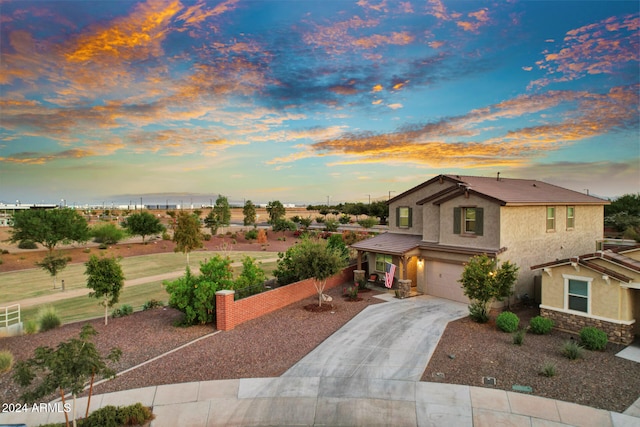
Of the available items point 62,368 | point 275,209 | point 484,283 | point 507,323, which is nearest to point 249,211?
point 275,209

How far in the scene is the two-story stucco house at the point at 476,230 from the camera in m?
18.7

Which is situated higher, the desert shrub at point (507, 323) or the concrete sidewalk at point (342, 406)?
the desert shrub at point (507, 323)

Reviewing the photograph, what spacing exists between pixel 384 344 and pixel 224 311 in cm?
658

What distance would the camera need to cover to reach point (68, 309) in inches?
808

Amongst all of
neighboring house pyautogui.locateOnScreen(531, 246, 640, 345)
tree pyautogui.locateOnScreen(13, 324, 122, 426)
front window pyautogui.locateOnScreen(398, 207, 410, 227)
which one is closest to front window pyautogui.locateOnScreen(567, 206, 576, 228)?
neighboring house pyautogui.locateOnScreen(531, 246, 640, 345)

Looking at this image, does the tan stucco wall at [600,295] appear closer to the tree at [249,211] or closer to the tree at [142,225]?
the tree at [142,225]

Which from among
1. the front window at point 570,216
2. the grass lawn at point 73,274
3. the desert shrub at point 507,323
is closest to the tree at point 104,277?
the grass lawn at point 73,274

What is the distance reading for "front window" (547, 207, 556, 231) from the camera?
2109 cm

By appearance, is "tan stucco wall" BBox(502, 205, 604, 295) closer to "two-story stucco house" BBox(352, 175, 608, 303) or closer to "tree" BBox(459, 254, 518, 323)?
"two-story stucco house" BBox(352, 175, 608, 303)

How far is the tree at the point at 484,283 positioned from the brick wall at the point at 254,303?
8575 millimetres

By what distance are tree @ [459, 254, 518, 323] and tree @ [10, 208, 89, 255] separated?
39910mm

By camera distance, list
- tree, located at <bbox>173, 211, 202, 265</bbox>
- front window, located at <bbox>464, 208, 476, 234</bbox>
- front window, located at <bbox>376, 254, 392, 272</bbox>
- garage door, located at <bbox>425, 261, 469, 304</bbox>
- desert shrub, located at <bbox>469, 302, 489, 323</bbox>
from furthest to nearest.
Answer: tree, located at <bbox>173, 211, 202, 265</bbox>
front window, located at <bbox>376, 254, 392, 272</bbox>
garage door, located at <bbox>425, 261, 469, 304</bbox>
front window, located at <bbox>464, 208, 476, 234</bbox>
desert shrub, located at <bbox>469, 302, 489, 323</bbox>

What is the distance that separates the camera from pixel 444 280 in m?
20.5

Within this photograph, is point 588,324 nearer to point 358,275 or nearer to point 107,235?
point 358,275
